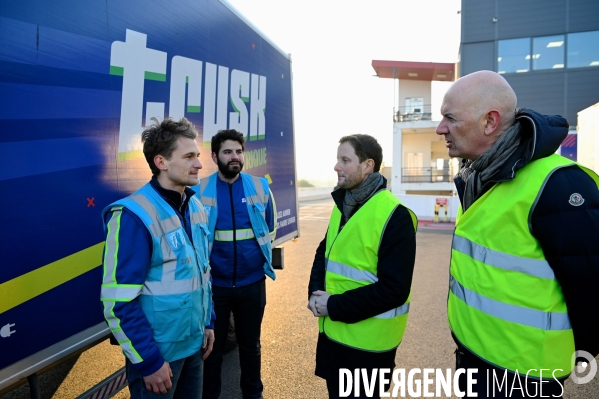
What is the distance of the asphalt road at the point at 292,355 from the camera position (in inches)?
144

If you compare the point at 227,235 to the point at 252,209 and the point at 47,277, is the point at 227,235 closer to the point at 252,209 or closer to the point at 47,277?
the point at 252,209

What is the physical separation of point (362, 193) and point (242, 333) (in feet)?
5.89

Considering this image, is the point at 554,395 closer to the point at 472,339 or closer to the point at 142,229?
the point at 472,339

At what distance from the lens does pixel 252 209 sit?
339 centimetres

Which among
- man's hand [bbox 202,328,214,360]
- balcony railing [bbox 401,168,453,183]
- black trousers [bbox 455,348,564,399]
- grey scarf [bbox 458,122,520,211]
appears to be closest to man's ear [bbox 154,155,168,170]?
man's hand [bbox 202,328,214,360]

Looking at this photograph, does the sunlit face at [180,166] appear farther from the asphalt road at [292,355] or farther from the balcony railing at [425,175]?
the balcony railing at [425,175]

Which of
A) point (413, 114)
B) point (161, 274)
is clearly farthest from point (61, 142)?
point (413, 114)

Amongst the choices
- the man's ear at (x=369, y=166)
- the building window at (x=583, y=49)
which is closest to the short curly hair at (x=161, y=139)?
the man's ear at (x=369, y=166)

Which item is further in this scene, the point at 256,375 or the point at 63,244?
the point at 256,375

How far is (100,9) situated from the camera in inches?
86.9

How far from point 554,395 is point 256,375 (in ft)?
7.92

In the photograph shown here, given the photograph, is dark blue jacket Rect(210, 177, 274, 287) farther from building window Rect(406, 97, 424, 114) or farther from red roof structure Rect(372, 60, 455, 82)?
building window Rect(406, 97, 424, 114)

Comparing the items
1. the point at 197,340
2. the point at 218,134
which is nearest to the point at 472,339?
the point at 197,340

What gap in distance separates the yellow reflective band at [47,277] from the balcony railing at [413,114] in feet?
76.7
